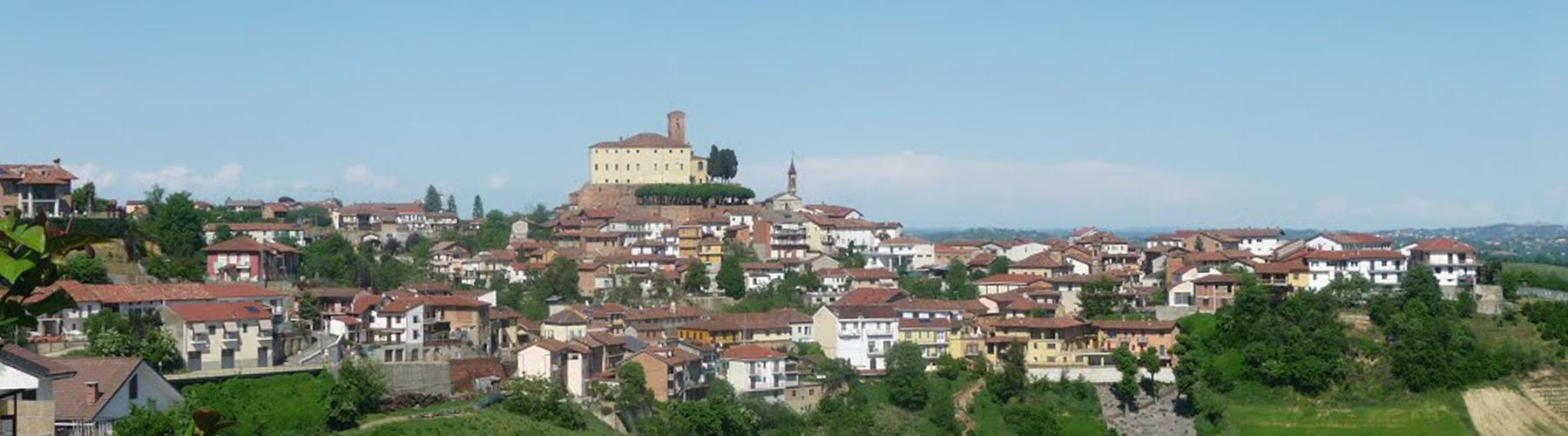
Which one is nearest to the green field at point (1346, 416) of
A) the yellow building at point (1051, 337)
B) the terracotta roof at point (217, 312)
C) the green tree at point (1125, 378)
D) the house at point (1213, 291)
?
the green tree at point (1125, 378)

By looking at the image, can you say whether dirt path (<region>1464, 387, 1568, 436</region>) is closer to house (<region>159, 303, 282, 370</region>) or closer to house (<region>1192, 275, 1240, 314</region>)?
house (<region>1192, 275, 1240, 314</region>)

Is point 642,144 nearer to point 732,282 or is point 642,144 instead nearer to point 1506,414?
point 732,282

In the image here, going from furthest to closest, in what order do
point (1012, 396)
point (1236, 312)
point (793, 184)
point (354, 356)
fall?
point (793, 184) → point (1236, 312) → point (1012, 396) → point (354, 356)

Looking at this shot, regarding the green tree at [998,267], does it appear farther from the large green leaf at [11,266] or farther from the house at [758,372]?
the large green leaf at [11,266]

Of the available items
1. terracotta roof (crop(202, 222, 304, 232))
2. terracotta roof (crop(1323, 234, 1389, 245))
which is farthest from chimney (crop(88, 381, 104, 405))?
terracotta roof (crop(1323, 234, 1389, 245))

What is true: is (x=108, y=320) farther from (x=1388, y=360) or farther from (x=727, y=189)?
(x=727, y=189)

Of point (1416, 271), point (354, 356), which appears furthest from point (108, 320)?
point (1416, 271)

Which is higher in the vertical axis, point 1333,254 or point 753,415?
point 1333,254
